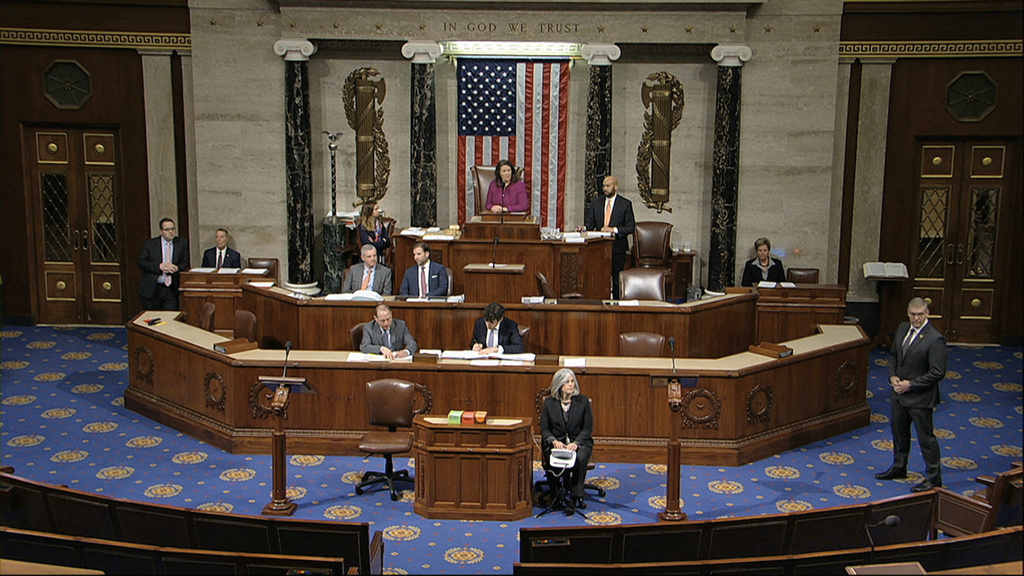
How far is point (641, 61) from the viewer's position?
14.1 metres

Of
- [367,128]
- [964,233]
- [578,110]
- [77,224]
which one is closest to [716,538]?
[578,110]

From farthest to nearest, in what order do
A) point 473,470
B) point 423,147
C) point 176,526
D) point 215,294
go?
point 423,147
point 215,294
point 473,470
point 176,526

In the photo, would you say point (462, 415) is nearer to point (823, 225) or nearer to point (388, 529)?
point (388, 529)

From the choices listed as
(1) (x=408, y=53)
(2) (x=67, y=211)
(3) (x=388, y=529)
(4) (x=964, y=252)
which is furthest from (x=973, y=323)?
(2) (x=67, y=211)

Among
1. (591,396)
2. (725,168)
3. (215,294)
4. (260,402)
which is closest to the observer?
(591,396)

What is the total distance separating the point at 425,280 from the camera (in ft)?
35.3

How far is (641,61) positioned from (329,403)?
7.57 meters

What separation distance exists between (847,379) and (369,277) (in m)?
5.27

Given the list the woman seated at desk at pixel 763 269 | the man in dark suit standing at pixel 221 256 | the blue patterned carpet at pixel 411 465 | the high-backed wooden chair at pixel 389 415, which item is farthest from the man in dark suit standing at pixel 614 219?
the high-backed wooden chair at pixel 389 415

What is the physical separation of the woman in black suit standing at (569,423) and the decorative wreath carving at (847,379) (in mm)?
3433

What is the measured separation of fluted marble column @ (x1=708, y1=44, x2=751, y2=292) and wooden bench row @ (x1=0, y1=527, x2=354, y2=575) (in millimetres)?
9746

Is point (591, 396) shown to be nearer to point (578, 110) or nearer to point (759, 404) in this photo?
point (759, 404)

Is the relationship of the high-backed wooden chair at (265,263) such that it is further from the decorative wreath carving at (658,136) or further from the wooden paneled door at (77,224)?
the decorative wreath carving at (658,136)

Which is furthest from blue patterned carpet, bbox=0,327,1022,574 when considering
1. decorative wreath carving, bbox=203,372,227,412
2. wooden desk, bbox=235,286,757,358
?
wooden desk, bbox=235,286,757,358
